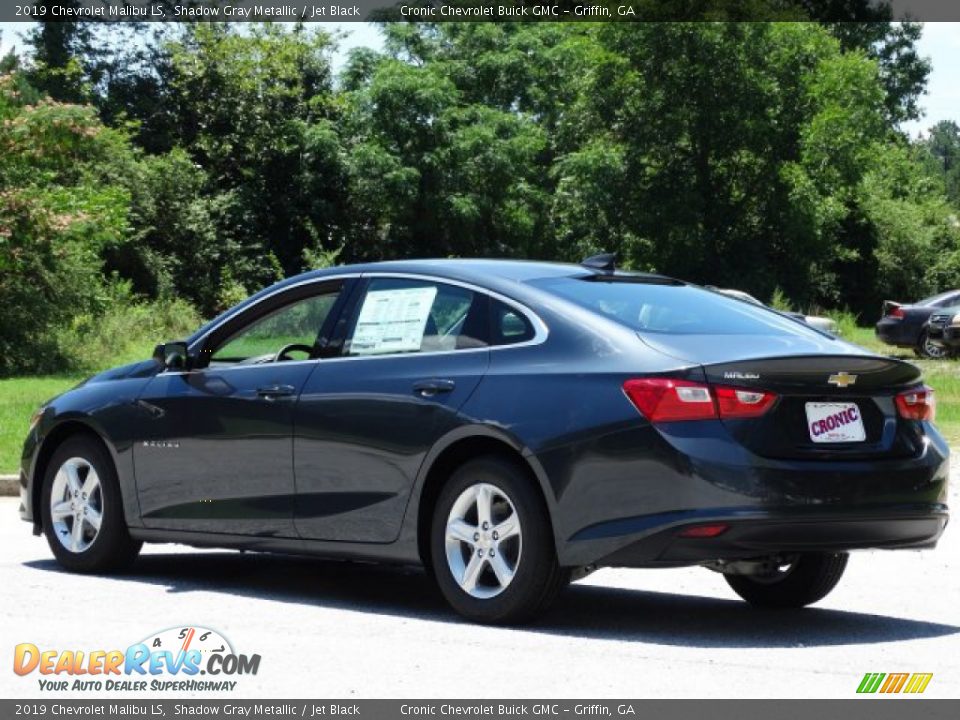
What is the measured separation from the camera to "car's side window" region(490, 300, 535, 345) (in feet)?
26.0

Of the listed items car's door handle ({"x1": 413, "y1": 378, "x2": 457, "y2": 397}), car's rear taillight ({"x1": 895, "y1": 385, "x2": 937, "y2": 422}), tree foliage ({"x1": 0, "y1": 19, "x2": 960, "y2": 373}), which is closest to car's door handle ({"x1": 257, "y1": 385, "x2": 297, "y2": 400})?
car's door handle ({"x1": 413, "y1": 378, "x2": 457, "y2": 397})

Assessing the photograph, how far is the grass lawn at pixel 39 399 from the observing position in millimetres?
17541

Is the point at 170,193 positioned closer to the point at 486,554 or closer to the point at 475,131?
the point at 475,131

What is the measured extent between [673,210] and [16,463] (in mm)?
51231

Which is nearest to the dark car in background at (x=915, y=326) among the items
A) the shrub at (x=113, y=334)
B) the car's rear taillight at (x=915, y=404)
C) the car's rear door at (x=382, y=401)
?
the shrub at (x=113, y=334)

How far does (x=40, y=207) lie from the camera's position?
34344 mm

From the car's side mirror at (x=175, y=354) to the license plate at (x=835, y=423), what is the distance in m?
3.44

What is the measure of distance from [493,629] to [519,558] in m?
0.34

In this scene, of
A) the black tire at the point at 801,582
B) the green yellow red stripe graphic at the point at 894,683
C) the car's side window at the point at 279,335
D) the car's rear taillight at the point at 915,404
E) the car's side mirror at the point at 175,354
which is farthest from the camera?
the car's side mirror at the point at 175,354

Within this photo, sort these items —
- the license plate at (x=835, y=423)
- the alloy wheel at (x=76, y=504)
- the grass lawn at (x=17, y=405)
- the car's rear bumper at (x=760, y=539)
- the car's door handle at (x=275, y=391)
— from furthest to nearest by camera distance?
1. the grass lawn at (x=17, y=405)
2. the alloy wheel at (x=76, y=504)
3. the car's door handle at (x=275, y=391)
4. the license plate at (x=835, y=423)
5. the car's rear bumper at (x=760, y=539)

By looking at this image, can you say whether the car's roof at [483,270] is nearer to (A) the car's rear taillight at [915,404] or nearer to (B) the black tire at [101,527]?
(A) the car's rear taillight at [915,404]

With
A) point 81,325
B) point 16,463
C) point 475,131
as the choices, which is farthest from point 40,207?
point 475,131

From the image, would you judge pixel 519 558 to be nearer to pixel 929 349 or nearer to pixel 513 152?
pixel 929 349
